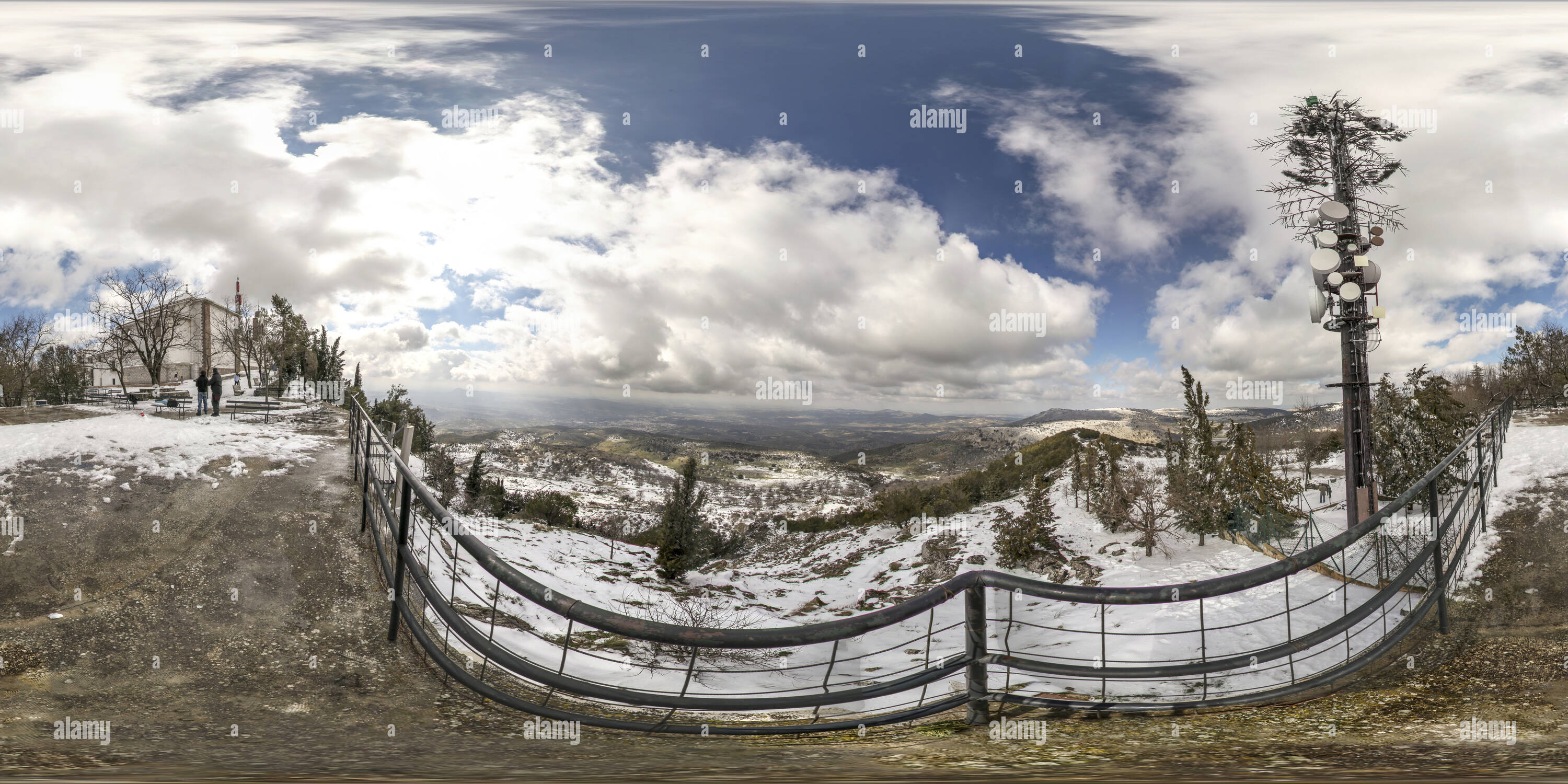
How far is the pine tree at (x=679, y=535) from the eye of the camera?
19.2 m

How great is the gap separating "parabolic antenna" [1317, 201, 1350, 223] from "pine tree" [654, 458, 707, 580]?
1680cm

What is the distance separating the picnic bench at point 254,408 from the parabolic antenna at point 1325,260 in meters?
23.1

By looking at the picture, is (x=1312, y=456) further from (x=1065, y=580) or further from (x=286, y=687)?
(x=286, y=687)

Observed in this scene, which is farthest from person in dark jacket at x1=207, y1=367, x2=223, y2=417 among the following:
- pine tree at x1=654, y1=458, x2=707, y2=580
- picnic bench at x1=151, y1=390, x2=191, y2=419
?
pine tree at x1=654, y1=458, x2=707, y2=580

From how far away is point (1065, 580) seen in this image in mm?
13914

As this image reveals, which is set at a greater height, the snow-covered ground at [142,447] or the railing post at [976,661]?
the snow-covered ground at [142,447]

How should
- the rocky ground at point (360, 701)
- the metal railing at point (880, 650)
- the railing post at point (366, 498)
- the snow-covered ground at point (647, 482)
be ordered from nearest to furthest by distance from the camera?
the rocky ground at point (360, 701)
the metal railing at point (880, 650)
the railing post at point (366, 498)
the snow-covered ground at point (647, 482)

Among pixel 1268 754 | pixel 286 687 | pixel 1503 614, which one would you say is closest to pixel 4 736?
pixel 286 687

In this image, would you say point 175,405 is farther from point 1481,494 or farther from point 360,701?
point 1481,494

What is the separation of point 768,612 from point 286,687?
1135cm

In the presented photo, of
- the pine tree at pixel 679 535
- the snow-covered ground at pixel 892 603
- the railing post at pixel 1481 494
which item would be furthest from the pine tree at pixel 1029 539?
the pine tree at pixel 679 535

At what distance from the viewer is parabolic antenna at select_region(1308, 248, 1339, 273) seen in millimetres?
10461

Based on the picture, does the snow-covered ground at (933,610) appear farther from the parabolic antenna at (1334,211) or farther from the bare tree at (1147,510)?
the parabolic antenna at (1334,211)

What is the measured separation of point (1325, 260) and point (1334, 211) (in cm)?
89
